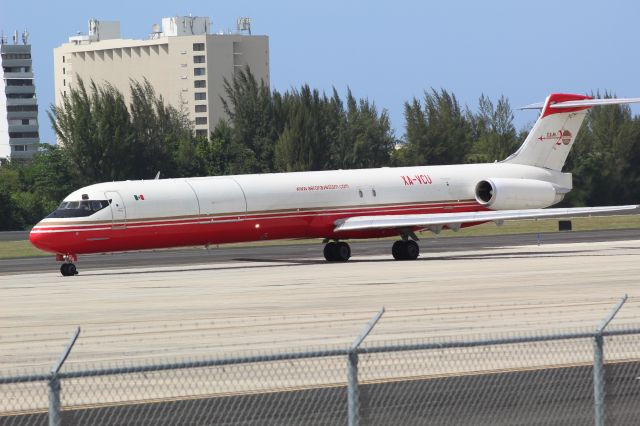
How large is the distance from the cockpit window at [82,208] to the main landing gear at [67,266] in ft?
4.19

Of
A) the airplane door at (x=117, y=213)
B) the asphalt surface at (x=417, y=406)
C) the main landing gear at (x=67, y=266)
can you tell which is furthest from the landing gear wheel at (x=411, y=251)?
the asphalt surface at (x=417, y=406)

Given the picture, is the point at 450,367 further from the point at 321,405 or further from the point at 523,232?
the point at 523,232

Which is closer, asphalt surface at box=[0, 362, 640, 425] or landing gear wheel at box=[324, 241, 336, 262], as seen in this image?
asphalt surface at box=[0, 362, 640, 425]

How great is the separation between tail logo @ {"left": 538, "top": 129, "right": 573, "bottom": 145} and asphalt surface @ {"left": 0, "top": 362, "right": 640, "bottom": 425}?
34.5 meters

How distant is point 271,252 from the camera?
52.3 meters

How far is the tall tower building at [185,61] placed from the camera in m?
176

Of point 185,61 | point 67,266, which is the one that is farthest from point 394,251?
point 185,61

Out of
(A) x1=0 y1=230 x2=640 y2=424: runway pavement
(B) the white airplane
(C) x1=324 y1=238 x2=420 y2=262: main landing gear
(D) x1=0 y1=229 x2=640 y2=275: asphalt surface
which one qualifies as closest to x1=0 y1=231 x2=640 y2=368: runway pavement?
(A) x1=0 y1=230 x2=640 y2=424: runway pavement

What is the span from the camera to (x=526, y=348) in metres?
21.1

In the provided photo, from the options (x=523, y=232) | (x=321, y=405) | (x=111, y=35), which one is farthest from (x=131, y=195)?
(x=111, y=35)

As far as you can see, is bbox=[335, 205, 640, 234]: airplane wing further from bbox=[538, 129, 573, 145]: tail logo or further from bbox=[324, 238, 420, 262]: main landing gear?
bbox=[538, 129, 573, 145]: tail logo

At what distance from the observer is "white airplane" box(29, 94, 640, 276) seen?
3912 centimetres

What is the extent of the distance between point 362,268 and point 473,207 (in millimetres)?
8346

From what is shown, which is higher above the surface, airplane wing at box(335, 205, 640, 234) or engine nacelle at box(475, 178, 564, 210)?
engine nacelle at box(475, 178, 564, 210)
